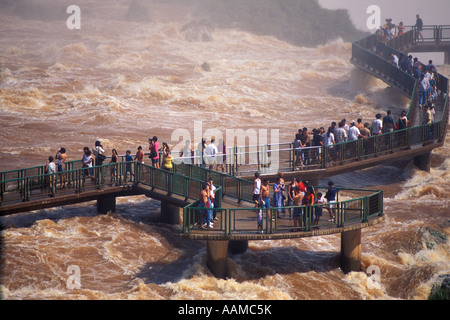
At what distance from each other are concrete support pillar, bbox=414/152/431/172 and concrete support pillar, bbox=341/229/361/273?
10.6 metres

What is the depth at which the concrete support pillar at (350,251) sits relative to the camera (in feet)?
56.7

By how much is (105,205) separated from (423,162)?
41.6 ft

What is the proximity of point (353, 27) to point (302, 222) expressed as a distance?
72577 millimetres

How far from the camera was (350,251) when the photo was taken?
57.1ft

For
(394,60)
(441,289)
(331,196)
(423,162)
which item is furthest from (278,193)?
(394,60)

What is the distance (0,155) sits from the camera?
27406 millimetres

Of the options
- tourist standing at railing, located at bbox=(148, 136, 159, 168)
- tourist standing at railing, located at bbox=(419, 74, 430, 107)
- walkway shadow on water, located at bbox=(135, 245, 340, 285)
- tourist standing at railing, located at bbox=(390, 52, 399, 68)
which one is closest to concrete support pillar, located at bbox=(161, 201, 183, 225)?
tourist standing at railing, located at bbox=(148, 136, 159, 168)

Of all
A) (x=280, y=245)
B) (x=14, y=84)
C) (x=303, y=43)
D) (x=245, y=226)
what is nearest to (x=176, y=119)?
(x=14, y=84)

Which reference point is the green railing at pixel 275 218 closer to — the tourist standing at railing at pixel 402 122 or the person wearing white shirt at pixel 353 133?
the person wearing white shirt at pixel 353 133

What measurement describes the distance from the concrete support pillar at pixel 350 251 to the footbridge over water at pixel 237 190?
0.08 ft

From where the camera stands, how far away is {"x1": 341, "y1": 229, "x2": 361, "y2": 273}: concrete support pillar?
17281 mm

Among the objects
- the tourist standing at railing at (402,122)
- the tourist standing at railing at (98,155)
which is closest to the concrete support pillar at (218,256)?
the tourist standing at railing at (98,155)

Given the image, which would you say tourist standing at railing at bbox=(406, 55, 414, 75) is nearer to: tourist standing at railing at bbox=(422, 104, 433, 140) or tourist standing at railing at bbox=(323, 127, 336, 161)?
tourist standing at railing at bbox=(422, 104, 433, 140)

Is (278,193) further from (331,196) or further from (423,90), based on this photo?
(423,90)
